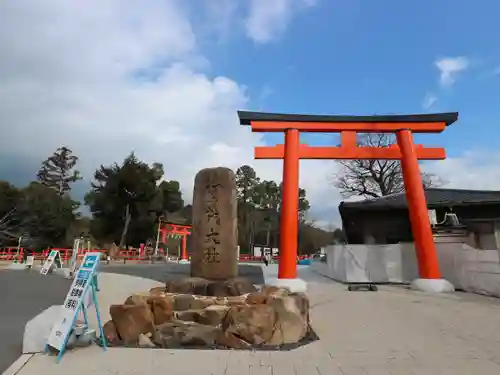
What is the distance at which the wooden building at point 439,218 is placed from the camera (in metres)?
14.6

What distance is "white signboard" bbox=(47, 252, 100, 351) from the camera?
4.43 metres

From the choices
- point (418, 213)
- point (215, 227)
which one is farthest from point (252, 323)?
point (418, 213)

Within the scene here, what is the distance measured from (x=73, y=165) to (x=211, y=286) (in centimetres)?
5492

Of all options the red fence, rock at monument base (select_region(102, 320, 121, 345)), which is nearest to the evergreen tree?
the red fence

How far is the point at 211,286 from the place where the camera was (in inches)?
258

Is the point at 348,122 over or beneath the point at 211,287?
over

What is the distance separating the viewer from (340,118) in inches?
491

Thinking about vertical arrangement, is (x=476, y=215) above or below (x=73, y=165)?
below

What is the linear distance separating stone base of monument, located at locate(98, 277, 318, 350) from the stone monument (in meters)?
1.31

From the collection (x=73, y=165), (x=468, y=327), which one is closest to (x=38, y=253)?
(x=73, y=165)

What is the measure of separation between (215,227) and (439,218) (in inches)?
497

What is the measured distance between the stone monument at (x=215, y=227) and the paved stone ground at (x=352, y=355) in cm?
217

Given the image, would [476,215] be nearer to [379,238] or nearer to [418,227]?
[379,238]

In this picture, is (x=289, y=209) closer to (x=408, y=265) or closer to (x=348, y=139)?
(x=348, y=139)
